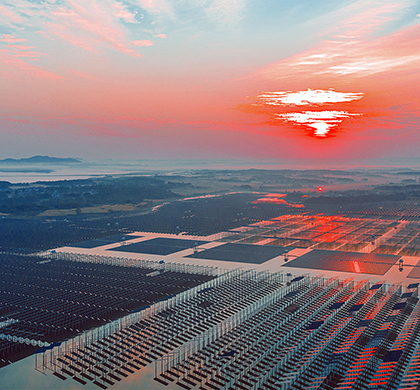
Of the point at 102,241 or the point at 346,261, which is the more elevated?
the point at 346,261

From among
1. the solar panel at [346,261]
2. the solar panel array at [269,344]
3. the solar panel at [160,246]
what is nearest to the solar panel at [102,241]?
the solar panel at [160,246]

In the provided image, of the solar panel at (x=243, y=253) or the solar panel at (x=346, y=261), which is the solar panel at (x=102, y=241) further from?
the solar panel at (x=346, y=261)

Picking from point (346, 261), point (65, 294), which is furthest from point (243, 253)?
point (65, 294)

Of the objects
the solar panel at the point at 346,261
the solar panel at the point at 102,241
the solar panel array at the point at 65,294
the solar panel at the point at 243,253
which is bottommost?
the solar panel at the point at 102,241

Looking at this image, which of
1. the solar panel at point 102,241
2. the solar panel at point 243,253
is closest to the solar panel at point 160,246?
the solar panel at point 102,241

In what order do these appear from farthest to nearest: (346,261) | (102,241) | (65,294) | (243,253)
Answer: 1. (102,241)
2. (243,253)
3. (346,261)
4. (65,294)

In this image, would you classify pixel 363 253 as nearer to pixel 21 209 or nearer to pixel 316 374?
pixel 316 374

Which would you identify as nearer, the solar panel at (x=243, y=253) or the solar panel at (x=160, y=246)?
the solar panel at (x=243, y=253)

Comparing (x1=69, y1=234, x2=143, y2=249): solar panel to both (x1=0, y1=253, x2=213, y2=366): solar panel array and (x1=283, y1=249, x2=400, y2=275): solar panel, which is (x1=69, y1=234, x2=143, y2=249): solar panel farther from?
(x1=283, y1=249, x2=400, y2=275): solar panel

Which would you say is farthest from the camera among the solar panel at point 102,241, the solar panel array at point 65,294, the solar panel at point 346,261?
the solar panel at point 102,241

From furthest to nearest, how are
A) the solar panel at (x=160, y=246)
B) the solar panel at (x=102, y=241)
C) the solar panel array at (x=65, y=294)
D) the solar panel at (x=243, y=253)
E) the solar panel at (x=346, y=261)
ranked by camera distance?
the solar panel at (x=102, y=241) → the solar panel at (x=160, y=246) → the solar panel at (x=243, y=253) → the solar panel at (x=346, y=261) → the solar panel array at (x=65, y=294)

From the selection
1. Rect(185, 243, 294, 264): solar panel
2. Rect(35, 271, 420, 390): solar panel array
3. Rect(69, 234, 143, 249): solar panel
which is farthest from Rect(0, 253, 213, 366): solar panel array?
Rect(185, 243, 294, 264): solar panel

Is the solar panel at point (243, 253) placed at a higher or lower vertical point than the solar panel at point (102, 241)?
higher

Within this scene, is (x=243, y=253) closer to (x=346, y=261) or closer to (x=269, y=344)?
(x=346, y=261)
